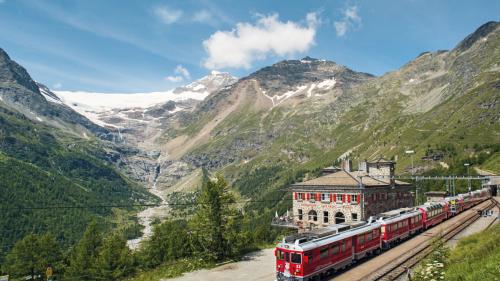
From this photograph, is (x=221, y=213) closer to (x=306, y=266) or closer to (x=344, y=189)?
(x=306, y=266)

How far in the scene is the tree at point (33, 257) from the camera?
78.9 m

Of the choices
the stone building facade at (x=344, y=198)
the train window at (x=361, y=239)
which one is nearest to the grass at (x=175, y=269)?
the train window at (x=361, y=239)

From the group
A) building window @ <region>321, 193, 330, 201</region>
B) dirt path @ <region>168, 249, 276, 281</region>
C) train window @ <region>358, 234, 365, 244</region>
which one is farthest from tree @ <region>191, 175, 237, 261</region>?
building window @ <region>321, 193, 330, 201</region>

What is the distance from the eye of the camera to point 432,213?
63.5 m

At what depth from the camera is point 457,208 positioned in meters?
77.8

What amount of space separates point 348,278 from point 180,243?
52.3 meters

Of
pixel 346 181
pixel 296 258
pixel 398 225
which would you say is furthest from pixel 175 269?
pixel 346 181

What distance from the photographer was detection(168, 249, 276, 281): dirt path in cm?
3738

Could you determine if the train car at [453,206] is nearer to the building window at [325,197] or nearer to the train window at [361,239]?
the building window at [325,197]

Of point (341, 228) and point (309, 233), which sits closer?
point (309, 233)

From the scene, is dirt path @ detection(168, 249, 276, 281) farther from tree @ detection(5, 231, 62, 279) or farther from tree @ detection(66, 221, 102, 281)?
tree @ detection(5, 231, 62, 279)

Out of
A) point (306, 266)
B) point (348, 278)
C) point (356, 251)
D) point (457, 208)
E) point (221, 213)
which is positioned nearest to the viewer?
point (306, 266)

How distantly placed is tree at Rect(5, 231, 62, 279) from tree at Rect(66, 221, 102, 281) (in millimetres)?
6042

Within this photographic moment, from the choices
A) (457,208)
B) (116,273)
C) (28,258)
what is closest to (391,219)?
(457,208)
